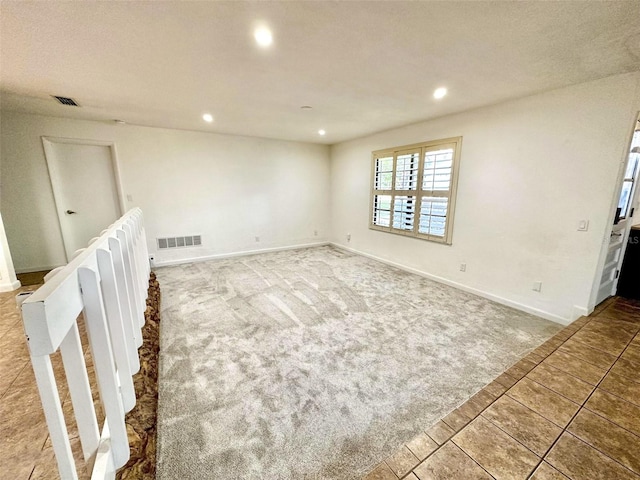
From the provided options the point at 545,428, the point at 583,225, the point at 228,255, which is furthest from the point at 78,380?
the point at 228,255

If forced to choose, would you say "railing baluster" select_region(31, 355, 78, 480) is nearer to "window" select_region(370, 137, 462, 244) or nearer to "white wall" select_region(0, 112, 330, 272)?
"window" select_region(370, 137, 462, 244)

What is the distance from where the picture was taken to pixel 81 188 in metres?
4.11

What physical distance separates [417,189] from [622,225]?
7.39 feet

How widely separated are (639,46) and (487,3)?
1352 mm

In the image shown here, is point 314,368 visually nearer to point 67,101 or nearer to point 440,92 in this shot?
point 440,92

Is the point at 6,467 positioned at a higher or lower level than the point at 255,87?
lower

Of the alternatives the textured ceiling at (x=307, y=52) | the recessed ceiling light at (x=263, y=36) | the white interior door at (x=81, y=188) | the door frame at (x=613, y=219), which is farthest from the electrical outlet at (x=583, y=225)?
the white interior door at (x=81, y=188)

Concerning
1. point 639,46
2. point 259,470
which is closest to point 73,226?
point 259,470

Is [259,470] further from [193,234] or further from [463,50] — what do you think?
[193,234]

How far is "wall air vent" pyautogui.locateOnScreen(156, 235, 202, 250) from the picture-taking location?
4688 millimetres

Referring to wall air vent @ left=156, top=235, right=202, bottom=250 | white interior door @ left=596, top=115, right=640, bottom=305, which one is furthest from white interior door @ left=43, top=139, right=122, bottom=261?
white interior door @ left=596, top=115, right=640, bottom=305

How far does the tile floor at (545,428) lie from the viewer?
1.24m

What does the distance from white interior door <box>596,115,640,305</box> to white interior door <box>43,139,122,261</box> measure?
653 centimetres

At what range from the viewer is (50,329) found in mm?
561
